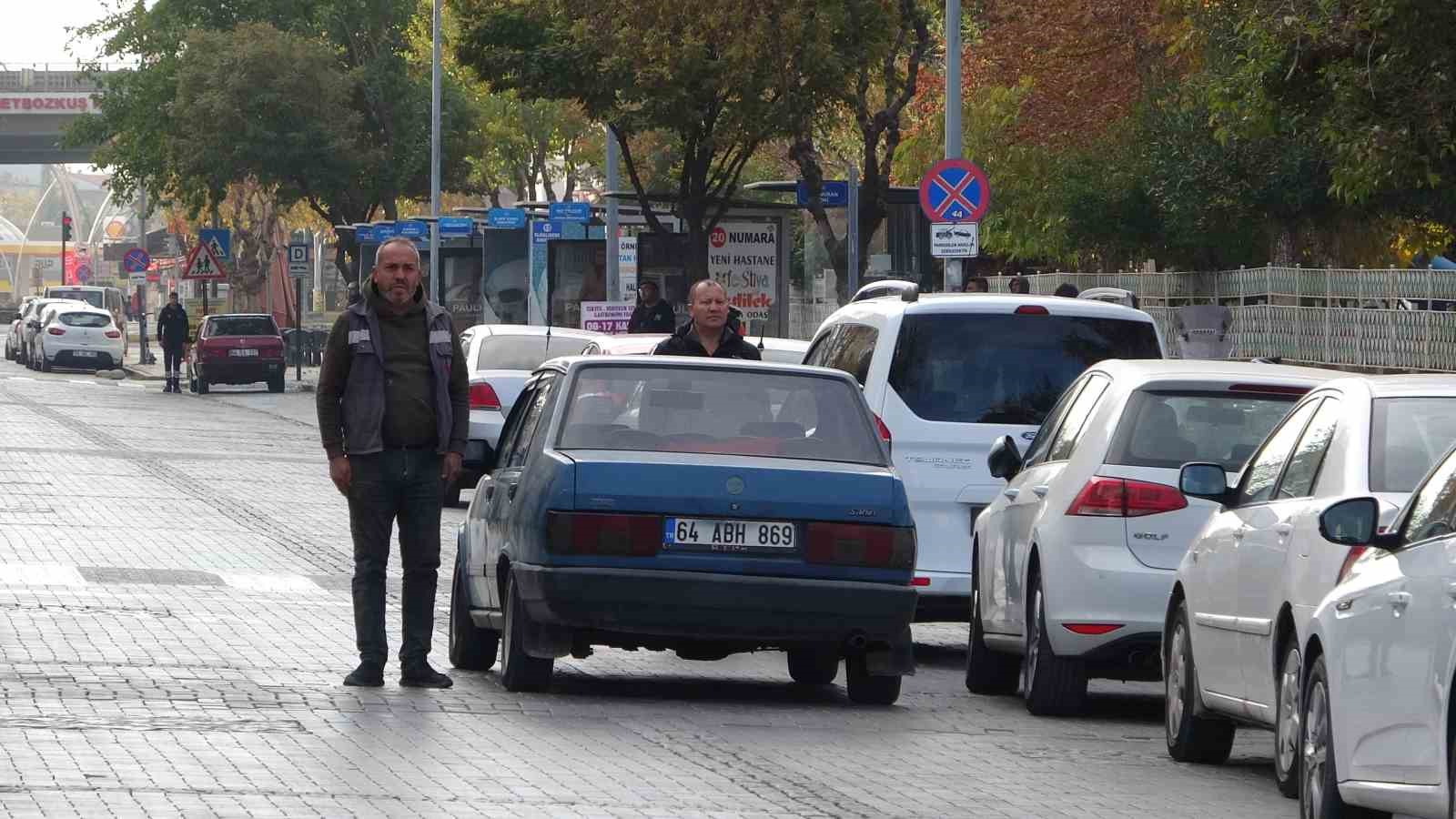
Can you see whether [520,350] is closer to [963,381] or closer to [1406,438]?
[963,381]

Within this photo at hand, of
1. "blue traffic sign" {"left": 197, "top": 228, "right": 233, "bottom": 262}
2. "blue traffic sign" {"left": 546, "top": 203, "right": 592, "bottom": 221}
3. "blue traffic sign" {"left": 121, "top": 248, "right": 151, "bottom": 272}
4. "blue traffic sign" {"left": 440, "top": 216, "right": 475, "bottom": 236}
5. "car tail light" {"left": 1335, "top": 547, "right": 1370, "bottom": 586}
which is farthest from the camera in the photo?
"blue traffic sign" {"left": 121, "top": 248, "right": 151, "bottom": 272}

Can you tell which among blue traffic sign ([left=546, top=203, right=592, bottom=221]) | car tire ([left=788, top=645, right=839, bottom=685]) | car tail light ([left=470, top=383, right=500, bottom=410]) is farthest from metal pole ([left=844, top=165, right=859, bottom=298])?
car tire ([left=788, top=645, right=839, bottom=685])

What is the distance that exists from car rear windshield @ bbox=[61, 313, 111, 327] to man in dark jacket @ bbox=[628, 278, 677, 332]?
116ft

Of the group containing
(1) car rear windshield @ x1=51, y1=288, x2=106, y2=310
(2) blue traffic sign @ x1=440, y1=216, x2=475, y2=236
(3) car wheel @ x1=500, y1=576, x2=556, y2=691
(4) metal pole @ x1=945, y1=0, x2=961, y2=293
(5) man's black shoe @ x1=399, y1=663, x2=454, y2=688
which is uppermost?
(4) metal pole @ x1=945, y1=0, x2=961, y2=293

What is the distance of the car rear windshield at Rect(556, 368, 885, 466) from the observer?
38.4 feet

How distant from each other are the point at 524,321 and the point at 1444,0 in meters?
37.3

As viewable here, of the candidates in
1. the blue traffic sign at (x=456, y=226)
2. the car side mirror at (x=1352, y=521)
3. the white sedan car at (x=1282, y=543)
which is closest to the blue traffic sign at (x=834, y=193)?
the white sedan car at (x=1282, y=543)

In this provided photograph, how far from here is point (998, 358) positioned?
45.6ft

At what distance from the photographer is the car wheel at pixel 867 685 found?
1188cm

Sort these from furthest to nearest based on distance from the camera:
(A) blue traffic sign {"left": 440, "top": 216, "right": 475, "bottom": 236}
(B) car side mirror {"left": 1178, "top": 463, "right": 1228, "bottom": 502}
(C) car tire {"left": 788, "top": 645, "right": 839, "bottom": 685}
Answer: (A) blue traffic sign {"left": 440, "top": 216, "right": 475, "bottom": 236}, (C) car tire {"left": 788, "top": 645, "right": 839, "bottom": 685}, (B) car side mirror {"left": 1178, "top": 463, "right": 1228, "bottom": 502}

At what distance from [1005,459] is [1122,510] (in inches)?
58.0

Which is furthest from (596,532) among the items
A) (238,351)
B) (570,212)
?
(238,351)

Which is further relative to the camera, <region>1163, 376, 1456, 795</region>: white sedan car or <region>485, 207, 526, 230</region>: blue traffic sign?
<region>485, 207, 526, 230</region>: blue traffic sign

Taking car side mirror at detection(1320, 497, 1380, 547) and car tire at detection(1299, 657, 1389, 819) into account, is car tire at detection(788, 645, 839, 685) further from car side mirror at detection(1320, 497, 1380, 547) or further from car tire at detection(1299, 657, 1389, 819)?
car side mirror at detection(1320, 497, 1380, 547)
